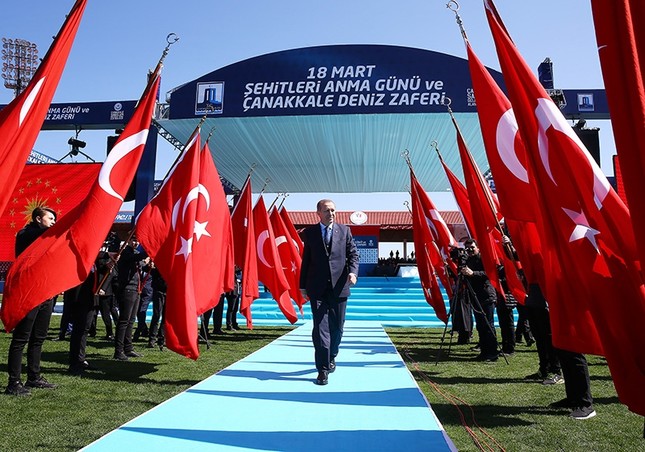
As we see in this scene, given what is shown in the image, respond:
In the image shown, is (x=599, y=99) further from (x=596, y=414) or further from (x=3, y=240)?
(x=3, y=240)

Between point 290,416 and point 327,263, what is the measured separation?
6.29ft

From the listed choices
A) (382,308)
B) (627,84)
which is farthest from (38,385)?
(382,308)

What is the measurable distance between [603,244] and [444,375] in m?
3.89

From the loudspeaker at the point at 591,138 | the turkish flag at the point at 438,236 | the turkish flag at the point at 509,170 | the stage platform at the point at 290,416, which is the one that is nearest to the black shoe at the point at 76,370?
the stage platform at the point at 290,416

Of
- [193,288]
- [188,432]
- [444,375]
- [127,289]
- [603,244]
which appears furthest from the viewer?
[127,289]

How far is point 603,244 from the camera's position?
269 centimetres

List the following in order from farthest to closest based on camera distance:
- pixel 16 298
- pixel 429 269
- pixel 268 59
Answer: pixel 268 59
pixel 429 269
pixel 16 298

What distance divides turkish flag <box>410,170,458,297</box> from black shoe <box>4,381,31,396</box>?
682 centimetres

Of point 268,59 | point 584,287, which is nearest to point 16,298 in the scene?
point 584,287

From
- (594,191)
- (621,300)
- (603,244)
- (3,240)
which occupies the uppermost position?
(3,240)

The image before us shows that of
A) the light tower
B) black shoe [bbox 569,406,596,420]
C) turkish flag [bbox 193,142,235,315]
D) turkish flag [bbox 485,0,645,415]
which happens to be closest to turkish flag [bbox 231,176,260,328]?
turkish flag [bbox 193,142,235,315]

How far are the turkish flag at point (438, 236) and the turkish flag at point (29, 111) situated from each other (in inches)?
283

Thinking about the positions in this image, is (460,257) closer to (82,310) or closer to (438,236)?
(438,236)

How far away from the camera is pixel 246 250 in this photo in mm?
8922
